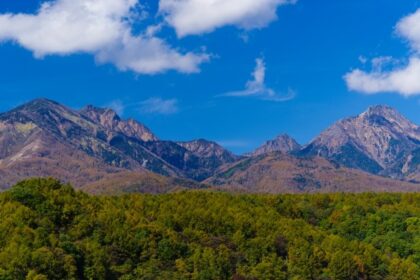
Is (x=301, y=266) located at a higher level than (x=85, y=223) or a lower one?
lower

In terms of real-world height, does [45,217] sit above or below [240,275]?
above

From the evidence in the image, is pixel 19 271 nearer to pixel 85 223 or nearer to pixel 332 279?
pixel 85 223

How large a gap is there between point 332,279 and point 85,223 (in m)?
74.7

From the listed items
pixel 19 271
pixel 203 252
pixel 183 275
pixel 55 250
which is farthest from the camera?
pixel 203 252

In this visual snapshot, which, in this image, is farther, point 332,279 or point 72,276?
point 332,279

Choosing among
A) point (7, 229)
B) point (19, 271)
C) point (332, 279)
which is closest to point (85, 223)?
point (7, 229)

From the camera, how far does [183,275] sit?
179750 millimetres

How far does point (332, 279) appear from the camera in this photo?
7835 inches

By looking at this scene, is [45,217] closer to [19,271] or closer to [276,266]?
[19,271]

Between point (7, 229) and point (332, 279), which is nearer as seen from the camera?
point (7, 229)

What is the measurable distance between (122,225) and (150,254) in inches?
A: 604

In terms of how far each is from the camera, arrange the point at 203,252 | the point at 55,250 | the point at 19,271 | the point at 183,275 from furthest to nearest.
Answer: the point at 203,252, the point at 183,275, the point at 55,250, the point at 19,271

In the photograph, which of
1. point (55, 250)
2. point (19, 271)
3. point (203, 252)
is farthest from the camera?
point (203, 252)

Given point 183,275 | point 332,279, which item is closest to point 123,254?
point 183,275
